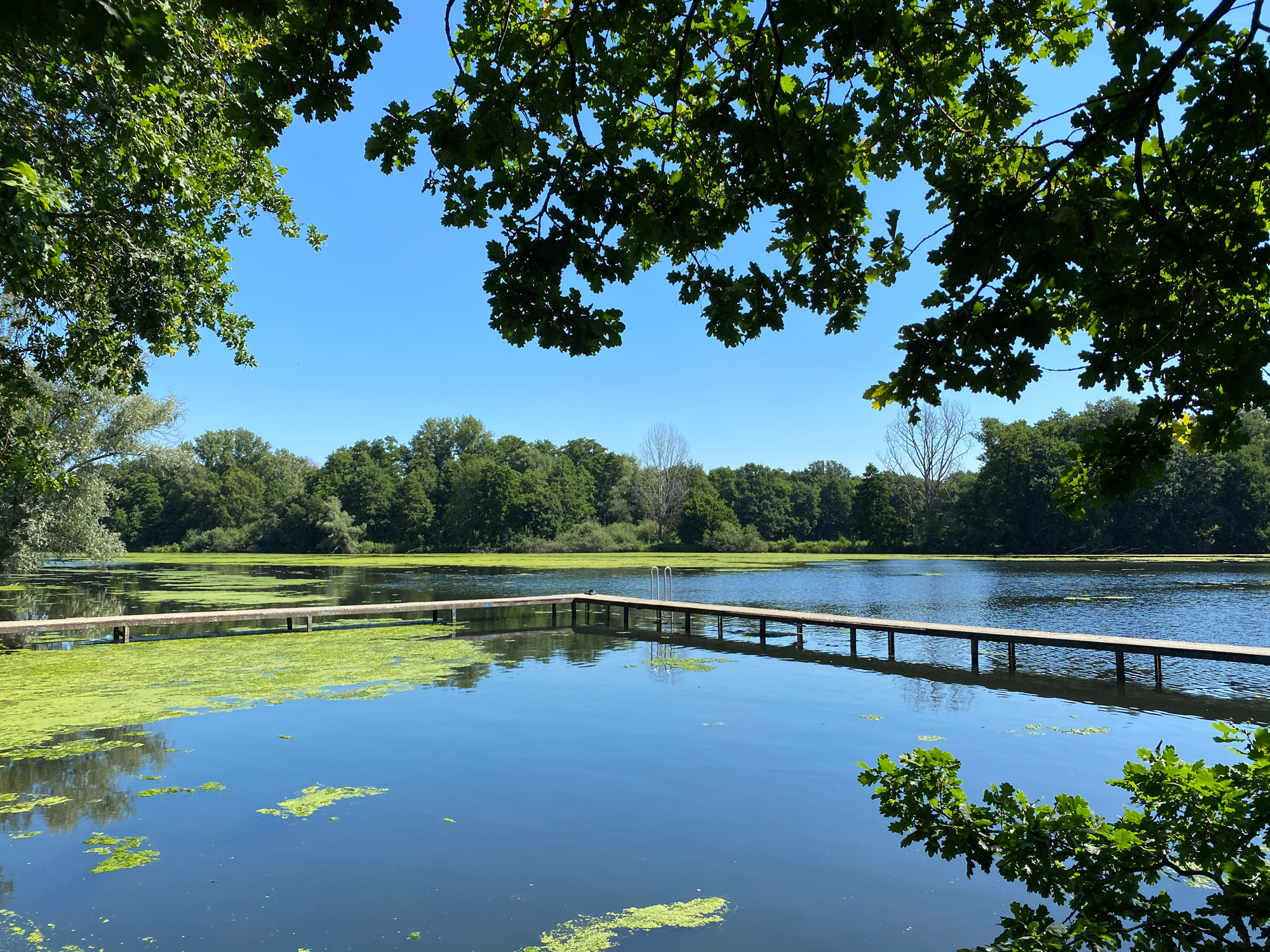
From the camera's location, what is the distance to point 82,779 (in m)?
6.17

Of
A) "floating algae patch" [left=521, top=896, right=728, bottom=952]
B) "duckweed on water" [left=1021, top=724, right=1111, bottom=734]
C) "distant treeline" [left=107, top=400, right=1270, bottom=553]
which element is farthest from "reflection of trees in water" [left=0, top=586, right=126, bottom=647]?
"distant treeline" [left=107, top=400, right=1270, bottom=553]

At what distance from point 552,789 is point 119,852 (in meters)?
2.81

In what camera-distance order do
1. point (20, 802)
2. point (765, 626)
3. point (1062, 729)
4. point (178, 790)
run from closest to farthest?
point (20, 802)
point (178, 790)
point (1062, 729)
point (765, 626)

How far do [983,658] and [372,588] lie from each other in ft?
68.5

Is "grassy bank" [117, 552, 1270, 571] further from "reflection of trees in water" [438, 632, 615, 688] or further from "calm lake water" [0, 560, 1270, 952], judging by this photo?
"calm lake water" [0, 560, 1270, 952]

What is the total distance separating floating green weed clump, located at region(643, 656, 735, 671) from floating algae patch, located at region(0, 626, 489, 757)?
9.41 ft

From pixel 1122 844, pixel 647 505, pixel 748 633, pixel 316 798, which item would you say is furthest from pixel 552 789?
pixel 647 505

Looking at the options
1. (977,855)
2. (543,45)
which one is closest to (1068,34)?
(543,45)

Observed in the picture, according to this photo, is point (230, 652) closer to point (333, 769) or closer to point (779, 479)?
point (333, 769)

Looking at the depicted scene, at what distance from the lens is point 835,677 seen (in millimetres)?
10898

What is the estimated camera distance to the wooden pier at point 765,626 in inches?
408

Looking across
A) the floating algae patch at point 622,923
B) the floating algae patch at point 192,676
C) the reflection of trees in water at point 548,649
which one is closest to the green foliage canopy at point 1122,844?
the floating algae patch at point 622,923

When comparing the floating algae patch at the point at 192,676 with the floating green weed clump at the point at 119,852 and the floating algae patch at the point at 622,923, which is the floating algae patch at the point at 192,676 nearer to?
the floating green weed clump at the point at 119,852

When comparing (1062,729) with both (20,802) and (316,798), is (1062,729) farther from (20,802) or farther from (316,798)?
(20,802)
